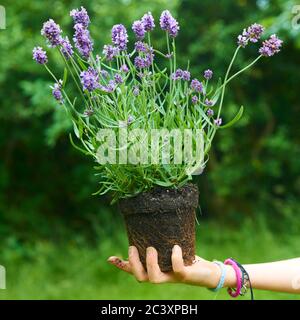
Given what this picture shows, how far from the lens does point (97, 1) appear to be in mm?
6008

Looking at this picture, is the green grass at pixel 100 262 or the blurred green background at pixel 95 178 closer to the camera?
the green grass at pixel 100 262

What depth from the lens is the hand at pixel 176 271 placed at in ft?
5.01

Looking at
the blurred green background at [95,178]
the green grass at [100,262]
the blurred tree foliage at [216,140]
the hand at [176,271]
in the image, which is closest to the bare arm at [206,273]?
the hand at [176,271]

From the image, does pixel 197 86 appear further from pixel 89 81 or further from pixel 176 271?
pixel 176 271

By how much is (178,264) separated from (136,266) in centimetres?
12

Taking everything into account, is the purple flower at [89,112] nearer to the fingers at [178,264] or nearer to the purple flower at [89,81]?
the purple flower at [89,81]

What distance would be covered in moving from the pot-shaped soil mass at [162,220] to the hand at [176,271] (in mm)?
24

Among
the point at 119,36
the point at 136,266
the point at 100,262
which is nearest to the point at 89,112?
the point at 119,36

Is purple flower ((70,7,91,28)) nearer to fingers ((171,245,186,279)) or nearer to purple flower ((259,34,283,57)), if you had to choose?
purple flower ((259,34,283,57))

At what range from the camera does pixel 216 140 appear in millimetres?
6734

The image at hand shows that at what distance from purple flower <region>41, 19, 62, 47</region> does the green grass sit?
12.9 ft

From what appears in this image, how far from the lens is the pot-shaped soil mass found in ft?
5.15

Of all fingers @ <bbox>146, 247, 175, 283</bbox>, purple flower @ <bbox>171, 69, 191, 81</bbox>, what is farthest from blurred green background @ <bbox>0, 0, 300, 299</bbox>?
purple flower @ <bbox>171, 69, 191, 81</bbox>
